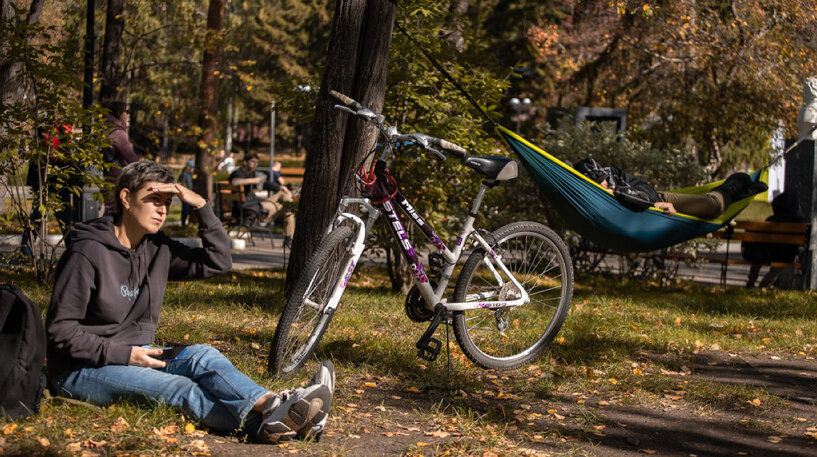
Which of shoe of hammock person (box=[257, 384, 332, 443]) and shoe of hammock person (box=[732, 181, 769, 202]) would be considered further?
shoe of hammock person (box=[732, 181, 769, 202])

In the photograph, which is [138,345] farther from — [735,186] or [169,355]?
[735,186]

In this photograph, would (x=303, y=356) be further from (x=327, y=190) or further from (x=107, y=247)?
(x=327, y=190)

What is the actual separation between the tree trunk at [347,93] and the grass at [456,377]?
87cm

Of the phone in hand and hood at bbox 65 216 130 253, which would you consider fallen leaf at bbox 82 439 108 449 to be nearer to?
the phone in hand

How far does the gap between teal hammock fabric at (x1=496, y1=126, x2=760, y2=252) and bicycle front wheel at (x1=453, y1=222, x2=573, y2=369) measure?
1.04 meters

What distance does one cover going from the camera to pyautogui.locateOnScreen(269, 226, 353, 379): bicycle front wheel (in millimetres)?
4215

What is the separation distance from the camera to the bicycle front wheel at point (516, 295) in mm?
5070

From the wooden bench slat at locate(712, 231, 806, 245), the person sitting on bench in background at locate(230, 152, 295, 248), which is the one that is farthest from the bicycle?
the person sitting on bench in background at locate(230, 152, 295, 248)

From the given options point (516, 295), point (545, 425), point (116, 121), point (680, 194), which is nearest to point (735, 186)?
point (680, 194)

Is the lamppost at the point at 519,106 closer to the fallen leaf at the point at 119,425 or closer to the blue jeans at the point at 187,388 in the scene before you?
the blue jeans at the point at 187,388

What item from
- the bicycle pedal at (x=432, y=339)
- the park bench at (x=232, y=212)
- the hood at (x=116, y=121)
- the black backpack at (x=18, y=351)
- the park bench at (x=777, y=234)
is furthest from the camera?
the park bench at (x=232, y=212)

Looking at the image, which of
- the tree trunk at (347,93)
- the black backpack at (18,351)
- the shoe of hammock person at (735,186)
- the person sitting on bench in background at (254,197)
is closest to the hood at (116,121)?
the tree trunk at (347,93)

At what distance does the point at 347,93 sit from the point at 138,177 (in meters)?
3.05

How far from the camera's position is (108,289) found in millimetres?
3627
